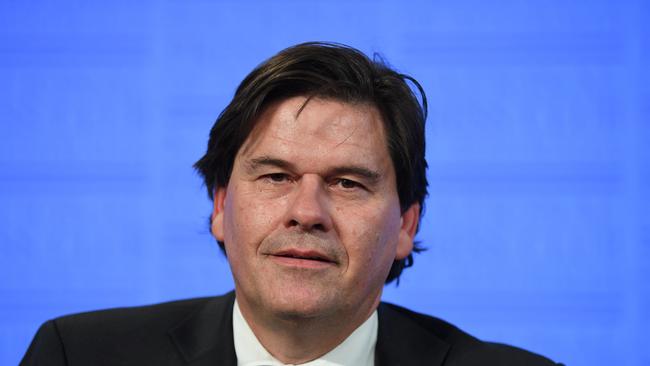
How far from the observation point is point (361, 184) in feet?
7.63

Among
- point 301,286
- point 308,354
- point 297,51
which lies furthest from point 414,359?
point 297,51

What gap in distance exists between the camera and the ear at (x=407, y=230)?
2.58 m

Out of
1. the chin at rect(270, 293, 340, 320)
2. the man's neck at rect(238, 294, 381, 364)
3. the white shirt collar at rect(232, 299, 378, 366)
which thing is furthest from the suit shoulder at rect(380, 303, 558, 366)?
the chin at rect(270, 293, 340, 320)

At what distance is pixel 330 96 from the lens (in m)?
2.35

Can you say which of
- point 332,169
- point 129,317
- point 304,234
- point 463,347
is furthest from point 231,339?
point 463,347

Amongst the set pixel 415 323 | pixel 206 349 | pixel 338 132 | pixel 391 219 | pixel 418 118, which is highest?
pixel 418 118

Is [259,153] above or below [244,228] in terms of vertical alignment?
above

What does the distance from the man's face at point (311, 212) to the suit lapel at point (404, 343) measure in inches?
7.9

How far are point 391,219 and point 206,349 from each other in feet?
2.04

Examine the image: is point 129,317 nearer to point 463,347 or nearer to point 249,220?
point 249,220

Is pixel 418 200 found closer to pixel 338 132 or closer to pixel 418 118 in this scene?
pixel 418 118

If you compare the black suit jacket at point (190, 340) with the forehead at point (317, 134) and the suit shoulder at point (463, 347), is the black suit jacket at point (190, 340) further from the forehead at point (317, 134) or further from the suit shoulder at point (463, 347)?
the forehead at point (317, 134)

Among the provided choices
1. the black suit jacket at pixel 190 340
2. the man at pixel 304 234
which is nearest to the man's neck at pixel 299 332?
the man at pixel 304 234

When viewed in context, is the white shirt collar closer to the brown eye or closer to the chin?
the chin
